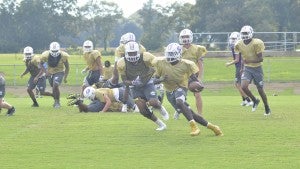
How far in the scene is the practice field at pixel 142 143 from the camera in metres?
11.2

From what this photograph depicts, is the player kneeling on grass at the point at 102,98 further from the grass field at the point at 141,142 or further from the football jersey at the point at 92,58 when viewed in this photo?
the football jersey at the point at 92,58

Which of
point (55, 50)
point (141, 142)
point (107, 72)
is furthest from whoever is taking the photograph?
point (107, 72)

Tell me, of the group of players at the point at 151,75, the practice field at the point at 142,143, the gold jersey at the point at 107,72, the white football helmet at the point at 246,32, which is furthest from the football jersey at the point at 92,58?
the white football helmet at the point at 246,32

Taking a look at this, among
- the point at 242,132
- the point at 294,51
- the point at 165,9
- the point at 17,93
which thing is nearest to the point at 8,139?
the point at 242,132

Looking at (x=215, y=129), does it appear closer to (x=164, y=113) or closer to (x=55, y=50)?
(x=164, y=113)

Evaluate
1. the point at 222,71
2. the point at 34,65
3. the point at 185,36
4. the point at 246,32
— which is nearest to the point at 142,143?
the point at 185,36

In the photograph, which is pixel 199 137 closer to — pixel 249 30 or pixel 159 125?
pixel 159 125

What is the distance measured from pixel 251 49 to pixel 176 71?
4.92 metres

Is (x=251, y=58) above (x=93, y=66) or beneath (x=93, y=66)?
above

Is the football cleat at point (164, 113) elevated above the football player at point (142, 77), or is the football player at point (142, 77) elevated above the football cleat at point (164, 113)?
the football player at point (142, 77)

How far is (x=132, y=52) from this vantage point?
15.1 meters

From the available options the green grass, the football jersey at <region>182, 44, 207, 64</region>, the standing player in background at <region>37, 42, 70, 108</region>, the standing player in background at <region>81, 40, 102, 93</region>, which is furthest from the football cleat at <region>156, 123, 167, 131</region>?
the green grass

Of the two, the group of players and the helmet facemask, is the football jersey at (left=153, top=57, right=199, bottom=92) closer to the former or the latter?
the group of players

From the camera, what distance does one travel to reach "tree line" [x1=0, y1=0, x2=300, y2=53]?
77688 millimetres
